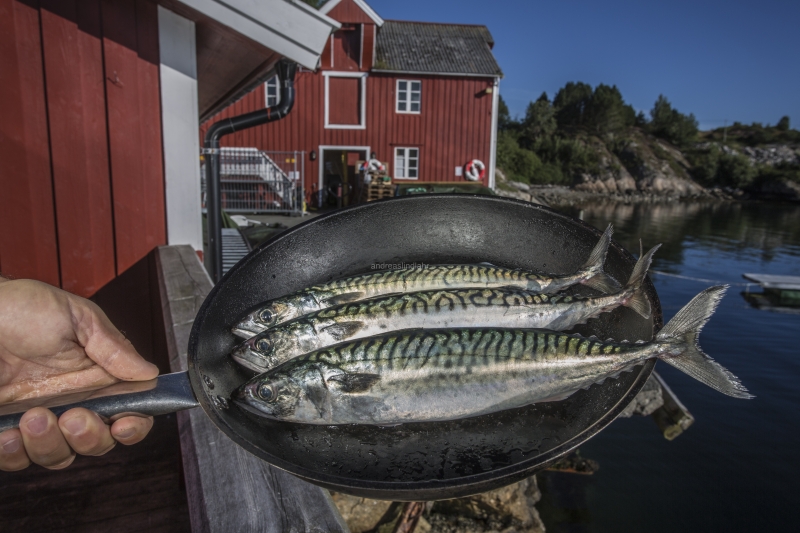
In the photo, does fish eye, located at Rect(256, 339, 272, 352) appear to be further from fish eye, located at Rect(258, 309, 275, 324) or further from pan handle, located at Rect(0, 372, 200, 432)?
pan handle, located at Rect(0, 372, 200, 432)

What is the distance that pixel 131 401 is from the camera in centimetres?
132

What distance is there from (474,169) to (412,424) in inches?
977

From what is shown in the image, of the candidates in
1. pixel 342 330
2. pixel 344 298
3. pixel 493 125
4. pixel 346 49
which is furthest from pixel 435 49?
pixel 342 330

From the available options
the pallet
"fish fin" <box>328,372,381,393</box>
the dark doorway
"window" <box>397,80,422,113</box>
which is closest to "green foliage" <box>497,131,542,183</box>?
"window" <box>397,80,422,113</box>

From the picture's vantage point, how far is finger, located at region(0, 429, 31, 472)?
143cm

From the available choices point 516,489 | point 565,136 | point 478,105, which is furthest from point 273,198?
point 565,136

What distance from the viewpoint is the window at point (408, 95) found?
25.2 metres

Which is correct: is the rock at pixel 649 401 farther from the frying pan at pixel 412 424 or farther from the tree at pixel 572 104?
the tree at pixel 572 104

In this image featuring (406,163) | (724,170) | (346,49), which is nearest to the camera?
(346,49)

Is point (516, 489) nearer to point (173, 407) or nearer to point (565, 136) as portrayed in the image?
point (173, 407)

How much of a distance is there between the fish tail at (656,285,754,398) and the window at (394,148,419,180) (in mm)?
24844

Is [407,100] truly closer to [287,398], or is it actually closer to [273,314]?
[273,314]

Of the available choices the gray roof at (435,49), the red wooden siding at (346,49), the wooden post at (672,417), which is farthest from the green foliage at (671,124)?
the wooden post at (672,417)

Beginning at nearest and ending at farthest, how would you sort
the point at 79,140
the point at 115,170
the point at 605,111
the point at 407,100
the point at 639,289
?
the point at 639,289 < the point at 79,140 < the point at 115,170 < the point at 407,100 < the point at 605,111
